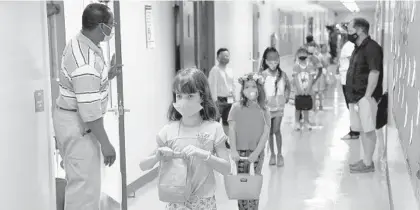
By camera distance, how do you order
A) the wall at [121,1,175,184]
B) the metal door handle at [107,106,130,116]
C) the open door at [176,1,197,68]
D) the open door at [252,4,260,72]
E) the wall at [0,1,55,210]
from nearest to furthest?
1. the wall at [0,1,55,210]
2. the metal door handle at [107,106,130,116]
3. the wall at [121,1,175,184]
4. the open door at [176,1,197,68]
5. the open door at [252,4,260,72]

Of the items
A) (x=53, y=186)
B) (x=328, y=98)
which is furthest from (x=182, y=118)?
(x=328, y=98)

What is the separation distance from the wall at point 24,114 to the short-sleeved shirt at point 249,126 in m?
1.36

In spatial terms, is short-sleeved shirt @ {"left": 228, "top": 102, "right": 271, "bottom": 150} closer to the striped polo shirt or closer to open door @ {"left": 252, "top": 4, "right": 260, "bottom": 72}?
the striped polo shirt

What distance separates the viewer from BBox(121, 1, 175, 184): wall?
5770 mm

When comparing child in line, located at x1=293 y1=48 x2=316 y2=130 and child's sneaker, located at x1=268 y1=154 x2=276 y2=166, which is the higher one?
child in line, located at x1=293 y1=48 x2=316 y2=130

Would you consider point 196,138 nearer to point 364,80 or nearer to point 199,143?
point 199,143

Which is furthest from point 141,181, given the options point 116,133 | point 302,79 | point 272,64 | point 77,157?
point 302,79

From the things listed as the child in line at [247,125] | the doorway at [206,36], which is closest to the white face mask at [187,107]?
the child in line at [247,125]

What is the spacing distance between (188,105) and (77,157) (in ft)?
2.92

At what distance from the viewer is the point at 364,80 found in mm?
6238

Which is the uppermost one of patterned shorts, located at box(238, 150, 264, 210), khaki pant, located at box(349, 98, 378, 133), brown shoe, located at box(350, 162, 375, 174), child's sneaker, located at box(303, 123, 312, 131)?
khaki pant, located at box(349, 98, 378, 133)

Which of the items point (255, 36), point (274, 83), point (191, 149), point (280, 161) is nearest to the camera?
point (191, 149)

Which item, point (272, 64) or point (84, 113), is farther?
point (272, 64)

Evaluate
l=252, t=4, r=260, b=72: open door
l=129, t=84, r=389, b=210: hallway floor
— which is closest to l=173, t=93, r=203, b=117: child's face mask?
l=129, t=84, r=389, b=210: hallway floor
